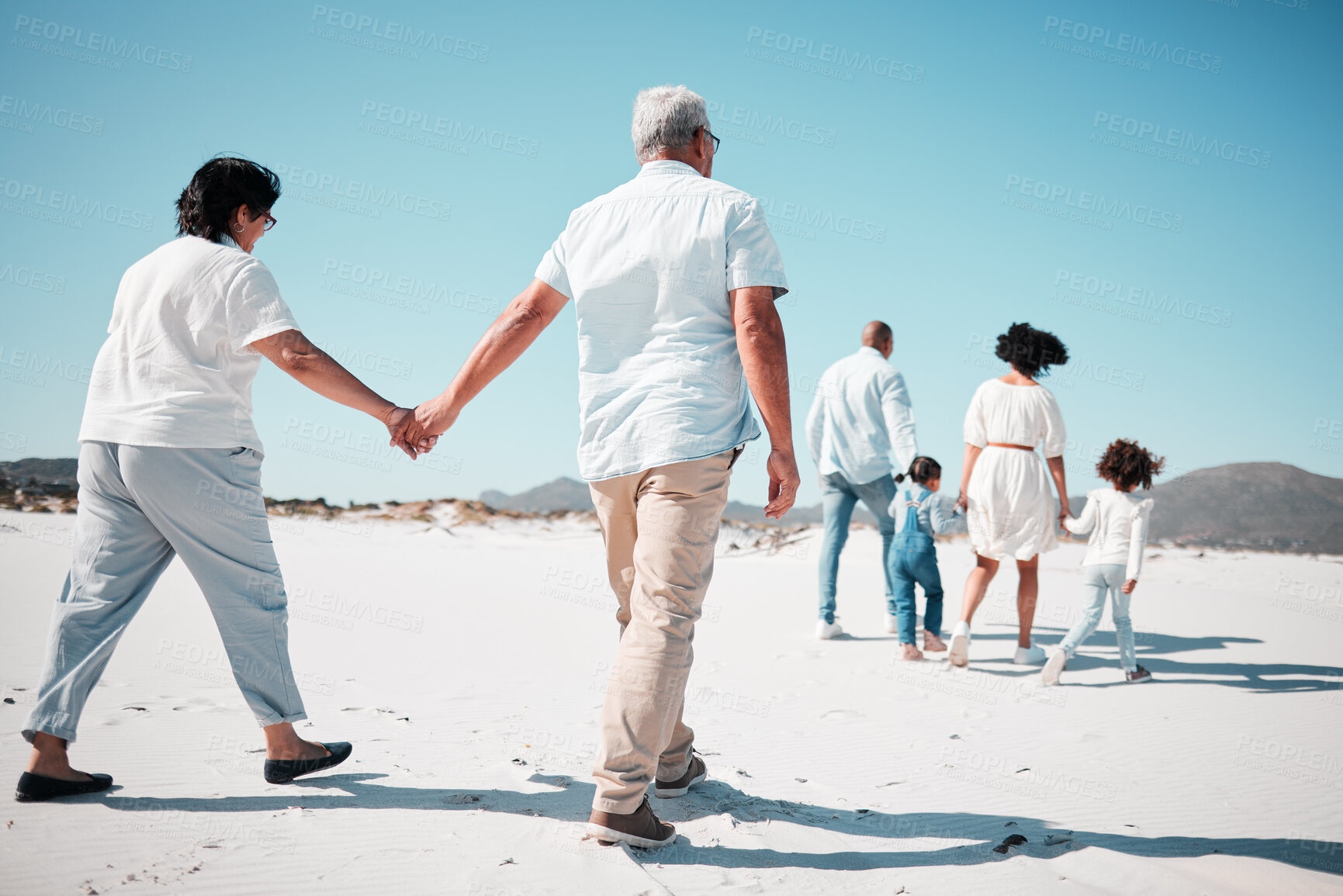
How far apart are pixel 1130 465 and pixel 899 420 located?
1.61m

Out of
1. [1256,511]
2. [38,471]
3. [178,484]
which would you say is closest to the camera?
[178,484]

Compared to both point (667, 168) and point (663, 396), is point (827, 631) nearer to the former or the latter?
point (663, 396)

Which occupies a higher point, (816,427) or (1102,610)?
(816,427)

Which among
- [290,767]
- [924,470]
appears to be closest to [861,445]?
[924,470]

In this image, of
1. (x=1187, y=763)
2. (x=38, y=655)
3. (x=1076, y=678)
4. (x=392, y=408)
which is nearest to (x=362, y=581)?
(x=38, y=655)

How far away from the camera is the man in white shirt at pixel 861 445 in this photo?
6.28 meters

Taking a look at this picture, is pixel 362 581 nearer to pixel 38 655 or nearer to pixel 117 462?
pixel 38 655

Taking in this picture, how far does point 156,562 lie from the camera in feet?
8.81

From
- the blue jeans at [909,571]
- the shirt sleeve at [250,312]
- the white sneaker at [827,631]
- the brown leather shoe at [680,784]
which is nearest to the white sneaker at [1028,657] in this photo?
the blue jeans at [909,571]

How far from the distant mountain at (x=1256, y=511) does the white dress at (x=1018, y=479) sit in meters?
9.76

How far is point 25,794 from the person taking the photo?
2455 mm

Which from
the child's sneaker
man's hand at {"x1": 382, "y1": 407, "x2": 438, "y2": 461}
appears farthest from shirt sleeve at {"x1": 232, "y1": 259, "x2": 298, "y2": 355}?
the child's sneaker

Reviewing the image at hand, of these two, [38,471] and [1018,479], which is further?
[38,471]

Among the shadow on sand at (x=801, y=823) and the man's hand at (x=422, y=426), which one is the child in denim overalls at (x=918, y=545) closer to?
the shadow on sand at (x=801, y=823)
